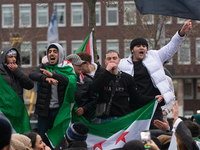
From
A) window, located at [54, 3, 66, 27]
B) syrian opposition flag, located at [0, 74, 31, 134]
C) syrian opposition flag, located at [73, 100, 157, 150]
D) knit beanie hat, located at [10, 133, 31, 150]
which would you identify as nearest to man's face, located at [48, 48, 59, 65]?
syrian opposition flag, located at [0, 74, 31, 134]

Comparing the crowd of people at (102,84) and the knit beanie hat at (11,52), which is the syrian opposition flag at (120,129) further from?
the knit beanie hat at (11,52)

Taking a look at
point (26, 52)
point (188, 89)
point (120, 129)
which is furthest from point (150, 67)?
point (188, 89)

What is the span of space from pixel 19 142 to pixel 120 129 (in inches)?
80.3

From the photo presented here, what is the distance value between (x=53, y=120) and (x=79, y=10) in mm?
31939

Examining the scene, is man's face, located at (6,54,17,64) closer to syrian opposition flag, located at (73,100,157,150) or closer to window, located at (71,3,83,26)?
syrian opposition flag, located at (73,100,157,150)

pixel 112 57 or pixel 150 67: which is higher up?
pixel 112 57

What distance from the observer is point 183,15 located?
5039 millimetres

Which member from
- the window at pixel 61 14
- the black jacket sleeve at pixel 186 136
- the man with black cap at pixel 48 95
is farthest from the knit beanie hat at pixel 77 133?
the window at pixel 61 14

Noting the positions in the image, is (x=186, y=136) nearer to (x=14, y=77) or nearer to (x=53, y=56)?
(x=53, y=56)

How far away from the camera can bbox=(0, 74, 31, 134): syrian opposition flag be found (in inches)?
223

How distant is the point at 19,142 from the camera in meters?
3.66

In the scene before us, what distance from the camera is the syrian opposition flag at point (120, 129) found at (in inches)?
210

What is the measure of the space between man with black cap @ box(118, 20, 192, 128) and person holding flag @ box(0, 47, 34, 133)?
162 cm

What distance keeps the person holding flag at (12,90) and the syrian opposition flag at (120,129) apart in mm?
1130
